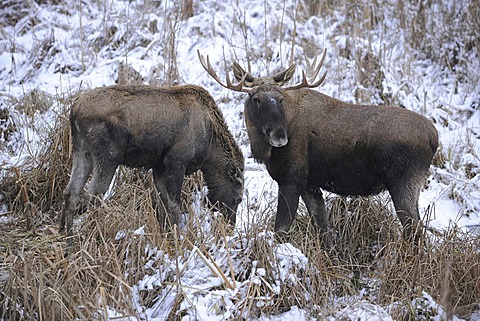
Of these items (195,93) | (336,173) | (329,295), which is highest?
(195,93)

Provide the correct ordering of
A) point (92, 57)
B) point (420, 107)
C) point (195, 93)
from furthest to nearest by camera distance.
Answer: point (92, 57)
point (420, 107)
point (195, 93)

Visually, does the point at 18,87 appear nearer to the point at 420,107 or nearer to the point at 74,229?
the point at 74,229

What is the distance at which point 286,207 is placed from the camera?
21.0 feet

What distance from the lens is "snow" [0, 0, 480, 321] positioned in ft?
28.4

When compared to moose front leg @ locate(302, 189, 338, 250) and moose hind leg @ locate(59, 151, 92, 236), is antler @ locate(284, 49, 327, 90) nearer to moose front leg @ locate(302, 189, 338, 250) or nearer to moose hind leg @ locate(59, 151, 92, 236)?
moose front leg @ locate(302, 189, 338, 250)

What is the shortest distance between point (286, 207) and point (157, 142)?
4.86 ft

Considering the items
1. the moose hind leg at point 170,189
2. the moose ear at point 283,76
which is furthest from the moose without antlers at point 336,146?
the moose hind leg at point 170,189

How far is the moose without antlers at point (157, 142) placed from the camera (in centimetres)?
639

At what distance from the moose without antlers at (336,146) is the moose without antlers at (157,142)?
746mm

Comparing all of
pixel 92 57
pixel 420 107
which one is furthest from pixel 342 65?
pixel 92 57

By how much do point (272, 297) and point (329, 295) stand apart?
58 centimetres

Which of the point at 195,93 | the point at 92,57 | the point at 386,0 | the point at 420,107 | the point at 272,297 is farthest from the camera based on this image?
the point at 386,0

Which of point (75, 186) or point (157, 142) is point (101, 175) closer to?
point (75, 186)

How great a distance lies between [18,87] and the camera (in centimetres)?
1050
